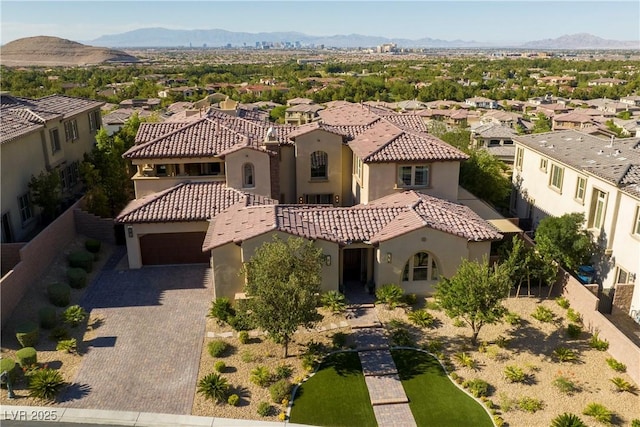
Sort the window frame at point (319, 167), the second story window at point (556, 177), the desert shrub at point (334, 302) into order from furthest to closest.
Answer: the window frame at point (319, 167), the second story window at point (556, 177), the desert shrub at point (334, 302)

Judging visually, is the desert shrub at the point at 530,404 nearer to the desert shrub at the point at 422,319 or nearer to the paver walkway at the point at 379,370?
the paver walkway at the point at 379,370

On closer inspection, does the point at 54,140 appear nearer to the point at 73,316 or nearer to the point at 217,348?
the point at 73,316

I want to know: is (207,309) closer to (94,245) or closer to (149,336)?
(149,336)

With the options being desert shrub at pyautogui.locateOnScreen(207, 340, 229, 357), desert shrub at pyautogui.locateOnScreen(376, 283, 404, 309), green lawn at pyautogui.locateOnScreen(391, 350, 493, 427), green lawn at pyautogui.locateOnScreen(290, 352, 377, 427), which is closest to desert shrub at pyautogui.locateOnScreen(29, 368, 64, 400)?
desert shrub at pyautogui.locateOnScreen(207, 340, 229, 357)

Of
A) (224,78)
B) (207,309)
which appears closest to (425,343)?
(207,309)

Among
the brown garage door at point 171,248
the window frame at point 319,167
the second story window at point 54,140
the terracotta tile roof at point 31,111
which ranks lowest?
the brown garage door at point 171,248

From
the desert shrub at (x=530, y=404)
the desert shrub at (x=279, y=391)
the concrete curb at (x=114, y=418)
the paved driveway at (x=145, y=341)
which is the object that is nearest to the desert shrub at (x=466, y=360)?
the desert shrub at (x=530, y=404)

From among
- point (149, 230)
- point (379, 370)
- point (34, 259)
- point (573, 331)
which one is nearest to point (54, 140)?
point (34, 259)
